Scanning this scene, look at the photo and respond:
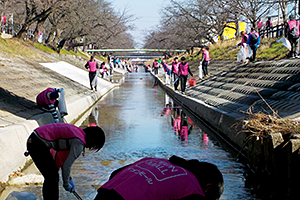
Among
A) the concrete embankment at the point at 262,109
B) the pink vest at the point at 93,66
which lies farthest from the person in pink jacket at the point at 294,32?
the pink vest at the point at 93,66

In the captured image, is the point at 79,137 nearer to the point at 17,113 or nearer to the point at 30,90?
the point at 17,113

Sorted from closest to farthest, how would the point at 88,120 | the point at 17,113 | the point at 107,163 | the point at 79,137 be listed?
the point at 79,137 → the point at 107,163 → the point at 17,113 → the point at 88,120

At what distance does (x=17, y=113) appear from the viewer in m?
9.66

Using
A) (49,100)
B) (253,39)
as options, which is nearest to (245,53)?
(253,39)

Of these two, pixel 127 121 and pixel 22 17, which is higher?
pixel 22 17

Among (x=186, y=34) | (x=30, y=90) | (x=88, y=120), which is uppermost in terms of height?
(x=186, y=34)

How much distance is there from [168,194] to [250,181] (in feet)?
14.1

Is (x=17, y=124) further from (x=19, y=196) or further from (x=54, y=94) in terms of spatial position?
(x=19, y=196)

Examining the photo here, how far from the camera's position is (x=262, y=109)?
10.2 m

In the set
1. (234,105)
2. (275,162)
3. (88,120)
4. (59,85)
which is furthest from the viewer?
(59,85)

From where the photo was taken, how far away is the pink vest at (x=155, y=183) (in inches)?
103

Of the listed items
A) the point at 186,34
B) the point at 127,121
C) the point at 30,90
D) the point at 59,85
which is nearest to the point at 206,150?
the point at 127,121

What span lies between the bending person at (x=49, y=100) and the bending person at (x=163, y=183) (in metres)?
6.94

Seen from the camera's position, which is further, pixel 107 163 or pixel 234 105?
pixel 234 105
